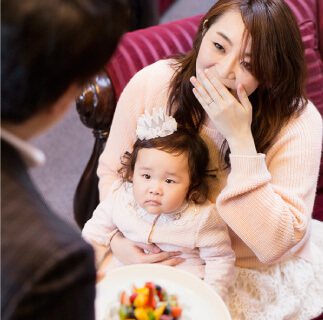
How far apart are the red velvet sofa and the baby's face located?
41cm

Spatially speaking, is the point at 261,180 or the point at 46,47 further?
the point at 261,180

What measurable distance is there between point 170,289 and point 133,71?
79cm

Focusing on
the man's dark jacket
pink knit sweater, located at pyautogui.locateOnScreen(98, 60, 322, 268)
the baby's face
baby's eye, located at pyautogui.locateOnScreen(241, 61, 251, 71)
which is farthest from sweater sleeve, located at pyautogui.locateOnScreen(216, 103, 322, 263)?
the man's dark jacket

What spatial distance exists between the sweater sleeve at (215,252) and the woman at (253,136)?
5cm

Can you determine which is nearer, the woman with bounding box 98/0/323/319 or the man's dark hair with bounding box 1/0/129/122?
the man's dark hair with bounding box 1/0/129/122

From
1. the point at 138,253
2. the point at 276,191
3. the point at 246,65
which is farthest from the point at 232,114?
the point at 138,253

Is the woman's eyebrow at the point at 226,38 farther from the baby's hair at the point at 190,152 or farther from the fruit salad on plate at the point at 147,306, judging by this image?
the fruit salad on plate at the point at 147,306

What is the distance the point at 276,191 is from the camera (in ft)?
4.13

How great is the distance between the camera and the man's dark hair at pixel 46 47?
53 centimetres

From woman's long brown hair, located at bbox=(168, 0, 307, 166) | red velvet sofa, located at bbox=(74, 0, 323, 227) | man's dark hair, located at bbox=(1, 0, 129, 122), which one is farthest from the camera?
red velvet sofa, located at bbox=(74, 0, 323, 227)

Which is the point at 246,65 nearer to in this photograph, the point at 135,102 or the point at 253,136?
the point at 253,136

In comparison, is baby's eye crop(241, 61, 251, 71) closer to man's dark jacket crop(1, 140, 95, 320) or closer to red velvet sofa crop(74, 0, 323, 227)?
red velvet sofa crop(74, 0, 323, 227)

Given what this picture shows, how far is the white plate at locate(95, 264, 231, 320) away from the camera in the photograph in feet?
3.47

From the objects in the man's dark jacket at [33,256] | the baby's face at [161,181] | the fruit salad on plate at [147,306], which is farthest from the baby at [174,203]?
the man's dark jacket at [33,256]
